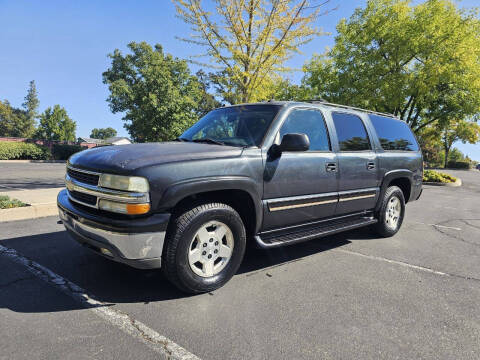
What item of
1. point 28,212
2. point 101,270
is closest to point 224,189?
point 101,270

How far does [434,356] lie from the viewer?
215 cm

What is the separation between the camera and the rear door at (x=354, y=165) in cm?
407

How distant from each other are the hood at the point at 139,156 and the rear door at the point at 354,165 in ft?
5.48

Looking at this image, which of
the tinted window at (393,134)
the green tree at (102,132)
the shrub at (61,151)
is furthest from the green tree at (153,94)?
the green tree at (102,132)

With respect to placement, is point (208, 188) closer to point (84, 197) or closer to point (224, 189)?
point (224, 189)

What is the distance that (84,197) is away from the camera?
114 inches

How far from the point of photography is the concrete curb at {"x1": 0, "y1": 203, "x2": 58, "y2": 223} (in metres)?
5.26

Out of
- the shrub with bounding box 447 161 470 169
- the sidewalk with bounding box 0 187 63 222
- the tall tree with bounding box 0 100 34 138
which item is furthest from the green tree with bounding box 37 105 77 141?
the shrub with bounding box 447 161 470 169

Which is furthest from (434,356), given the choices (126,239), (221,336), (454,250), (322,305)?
(454,250)

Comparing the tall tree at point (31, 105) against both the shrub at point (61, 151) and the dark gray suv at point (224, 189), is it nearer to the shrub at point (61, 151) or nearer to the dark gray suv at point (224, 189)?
the shrub at point (61, 151)

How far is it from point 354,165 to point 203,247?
7.90ft

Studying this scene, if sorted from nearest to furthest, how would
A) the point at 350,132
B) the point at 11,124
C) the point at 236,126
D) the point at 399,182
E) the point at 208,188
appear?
the point at 208,188 < the point at 236,126 < the point at 350,132 < the point at 399,182 < the point at 11,124

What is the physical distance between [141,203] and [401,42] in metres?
16.7

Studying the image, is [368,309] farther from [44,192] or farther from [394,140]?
[44,192]
